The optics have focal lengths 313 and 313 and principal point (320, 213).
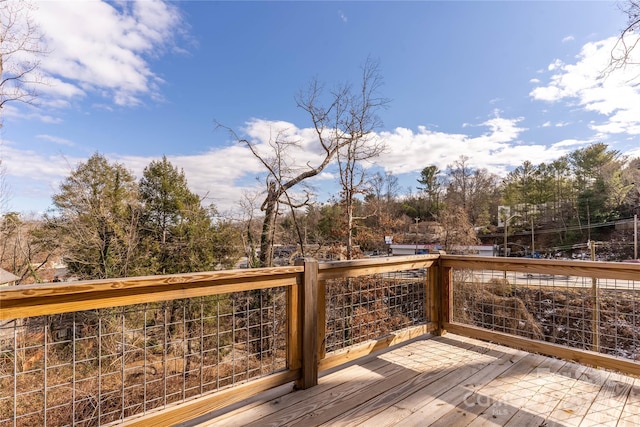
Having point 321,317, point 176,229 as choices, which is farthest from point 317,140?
point 321,317

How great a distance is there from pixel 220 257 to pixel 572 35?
12.1 meters

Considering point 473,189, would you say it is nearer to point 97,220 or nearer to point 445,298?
point 445,298

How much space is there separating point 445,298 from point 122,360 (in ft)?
9.23

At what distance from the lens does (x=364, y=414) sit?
182 cm

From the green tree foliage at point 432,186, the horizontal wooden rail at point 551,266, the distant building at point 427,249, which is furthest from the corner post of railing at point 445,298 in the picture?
the green tree foliage at point 432,186

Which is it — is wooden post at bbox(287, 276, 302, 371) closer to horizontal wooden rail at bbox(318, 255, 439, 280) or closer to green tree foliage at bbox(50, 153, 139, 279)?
horizontal wooden rail at bbox(318, 255, 439, 280)

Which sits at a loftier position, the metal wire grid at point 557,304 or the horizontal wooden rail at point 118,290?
the horizontal wooden rail at point 118,290

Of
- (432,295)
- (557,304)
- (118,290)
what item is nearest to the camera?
(118,290)

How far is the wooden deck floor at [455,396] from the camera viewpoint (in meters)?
1.76

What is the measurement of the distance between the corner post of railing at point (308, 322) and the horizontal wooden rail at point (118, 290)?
0.21 m

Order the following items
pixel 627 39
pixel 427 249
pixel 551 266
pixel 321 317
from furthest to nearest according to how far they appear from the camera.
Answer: pixel 427 249, pixel 627 39, pixel 551 266, pixel 321 317

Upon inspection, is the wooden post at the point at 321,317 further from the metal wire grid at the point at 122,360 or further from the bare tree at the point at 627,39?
the bare tree at the point at 627,39

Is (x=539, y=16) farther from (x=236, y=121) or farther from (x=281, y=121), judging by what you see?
(x=236, y=121)

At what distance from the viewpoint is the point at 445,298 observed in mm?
3223
